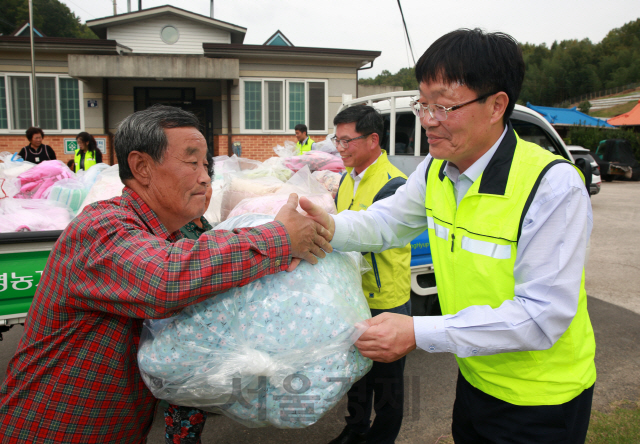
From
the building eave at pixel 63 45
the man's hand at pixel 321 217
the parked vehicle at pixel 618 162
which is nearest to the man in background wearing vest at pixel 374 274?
the man's hand at pixel 321 217

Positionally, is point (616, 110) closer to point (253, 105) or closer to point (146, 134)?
point (253, 105)

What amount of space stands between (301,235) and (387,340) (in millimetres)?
418

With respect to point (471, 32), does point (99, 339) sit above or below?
below

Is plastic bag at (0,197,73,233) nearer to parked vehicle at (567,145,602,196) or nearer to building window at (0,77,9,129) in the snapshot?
building window at (0,77,9,129)

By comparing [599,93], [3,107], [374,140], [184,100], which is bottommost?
[374,140]

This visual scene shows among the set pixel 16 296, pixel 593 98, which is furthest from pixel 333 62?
pixel 593 98

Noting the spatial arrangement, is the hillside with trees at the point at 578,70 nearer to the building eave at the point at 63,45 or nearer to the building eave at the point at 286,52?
the building eave at the point at 286,52

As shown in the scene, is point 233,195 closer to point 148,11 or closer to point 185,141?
point 185,141

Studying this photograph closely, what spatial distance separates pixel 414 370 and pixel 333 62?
36.6 feet

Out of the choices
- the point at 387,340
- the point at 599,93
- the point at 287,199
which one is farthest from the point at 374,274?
the point at 599,93

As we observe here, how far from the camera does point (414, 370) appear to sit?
346 centimetres

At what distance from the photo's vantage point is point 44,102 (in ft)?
40.2

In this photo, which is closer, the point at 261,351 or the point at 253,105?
the point at 261,351

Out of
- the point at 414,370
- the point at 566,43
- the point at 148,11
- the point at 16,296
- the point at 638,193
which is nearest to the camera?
the point at 16,296
